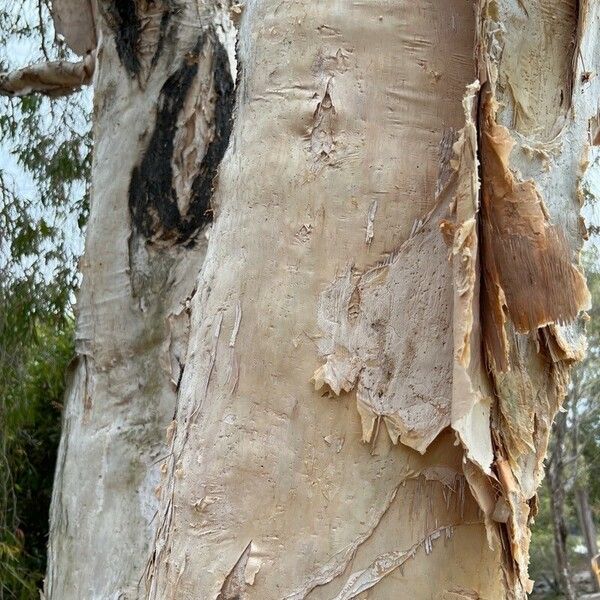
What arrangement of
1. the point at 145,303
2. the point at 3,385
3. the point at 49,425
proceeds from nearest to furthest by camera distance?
the point at 145,303
the point at 3,385
the point at 49,425

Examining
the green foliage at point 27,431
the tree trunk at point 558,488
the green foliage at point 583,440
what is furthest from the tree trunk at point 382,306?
the tree trunk at point 558,488

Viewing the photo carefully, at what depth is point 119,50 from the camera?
2.54 m

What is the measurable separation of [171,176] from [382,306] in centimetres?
165

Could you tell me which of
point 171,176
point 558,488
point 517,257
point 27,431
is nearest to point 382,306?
point 517,257

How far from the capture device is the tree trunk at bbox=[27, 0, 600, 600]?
0.74 m

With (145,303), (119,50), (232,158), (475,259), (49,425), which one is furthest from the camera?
(49,425)

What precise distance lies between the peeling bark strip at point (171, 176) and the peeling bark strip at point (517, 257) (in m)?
1.59

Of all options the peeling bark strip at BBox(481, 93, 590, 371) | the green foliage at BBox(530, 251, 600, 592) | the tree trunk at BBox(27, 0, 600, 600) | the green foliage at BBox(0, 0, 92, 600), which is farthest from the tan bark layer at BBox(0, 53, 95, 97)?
the green foliage at BBox(530, 251, 600, 592)

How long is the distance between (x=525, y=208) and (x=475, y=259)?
70 mm

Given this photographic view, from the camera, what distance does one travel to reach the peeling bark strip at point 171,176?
232 centimetres

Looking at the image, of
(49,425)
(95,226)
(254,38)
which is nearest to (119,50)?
(95,226)

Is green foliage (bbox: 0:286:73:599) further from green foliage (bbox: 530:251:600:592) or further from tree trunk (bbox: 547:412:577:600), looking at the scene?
tree trunk (bbox: 547:412:577:600)

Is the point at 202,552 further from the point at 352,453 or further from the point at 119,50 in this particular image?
the point at 119,50

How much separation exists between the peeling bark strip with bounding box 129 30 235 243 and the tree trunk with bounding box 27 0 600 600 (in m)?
1.40
